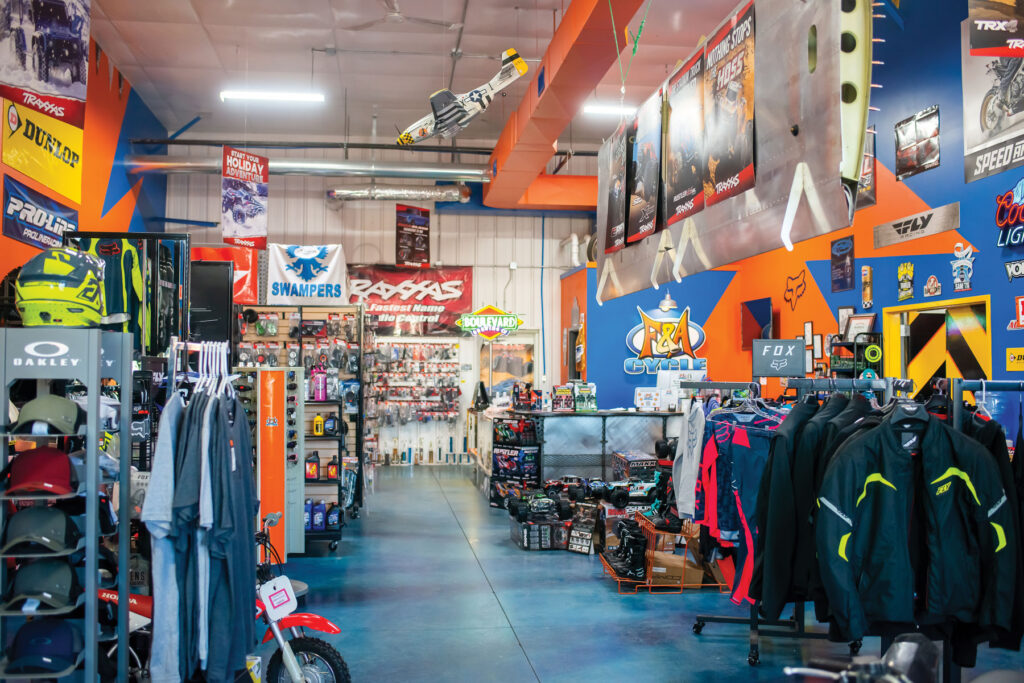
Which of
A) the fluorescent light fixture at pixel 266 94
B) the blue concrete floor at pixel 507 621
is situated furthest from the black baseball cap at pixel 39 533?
the fluorescent light fixture at pixel 266 94

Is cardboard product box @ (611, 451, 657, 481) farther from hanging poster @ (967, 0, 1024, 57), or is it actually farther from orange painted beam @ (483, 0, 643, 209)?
hanging poster @ (967, 0, 1024, 57)

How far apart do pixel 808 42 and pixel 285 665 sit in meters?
3.37

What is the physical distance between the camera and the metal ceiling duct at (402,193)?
1227cm

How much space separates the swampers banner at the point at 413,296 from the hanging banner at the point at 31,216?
6.46 meters

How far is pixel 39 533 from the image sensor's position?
3123 millimetres

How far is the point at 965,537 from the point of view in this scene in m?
2.95

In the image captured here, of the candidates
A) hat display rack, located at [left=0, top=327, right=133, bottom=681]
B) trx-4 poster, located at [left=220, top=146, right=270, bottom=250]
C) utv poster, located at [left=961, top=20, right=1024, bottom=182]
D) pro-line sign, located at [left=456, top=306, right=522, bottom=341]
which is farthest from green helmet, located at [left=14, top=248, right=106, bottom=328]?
pro-line sign, located at [left=456, top=306, right=522, bottom=341]

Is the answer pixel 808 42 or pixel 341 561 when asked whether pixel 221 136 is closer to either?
pixel 341 561

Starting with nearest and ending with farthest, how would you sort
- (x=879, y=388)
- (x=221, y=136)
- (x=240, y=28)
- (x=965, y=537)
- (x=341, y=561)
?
1. (x=965, y=537)
2. (x=879, y=388)
3. (x=341, y=561)
4. (x=240, y=28)
5. (x=221, y=136)

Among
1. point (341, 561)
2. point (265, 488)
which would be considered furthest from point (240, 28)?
point (341, 561)

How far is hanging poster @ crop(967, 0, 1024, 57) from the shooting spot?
3.83m

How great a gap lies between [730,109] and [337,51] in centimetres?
801

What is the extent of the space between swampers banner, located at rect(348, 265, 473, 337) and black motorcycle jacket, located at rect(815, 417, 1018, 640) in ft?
38.2

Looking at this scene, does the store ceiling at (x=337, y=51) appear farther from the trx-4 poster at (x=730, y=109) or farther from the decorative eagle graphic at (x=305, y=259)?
the trx-4 poster at (x=730, y=109)
